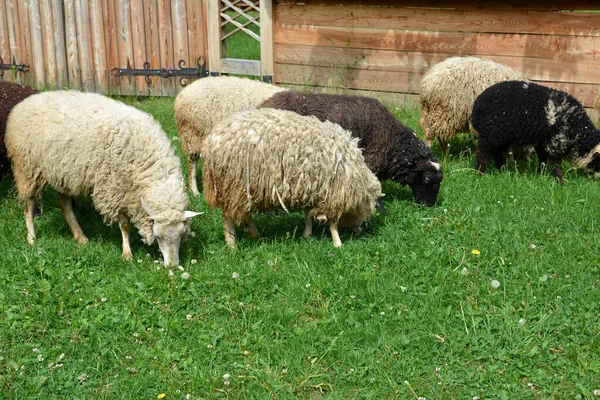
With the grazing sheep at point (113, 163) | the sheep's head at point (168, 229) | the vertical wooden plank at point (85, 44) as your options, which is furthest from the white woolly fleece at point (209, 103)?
the vertical wooden plank at point (85, 44)

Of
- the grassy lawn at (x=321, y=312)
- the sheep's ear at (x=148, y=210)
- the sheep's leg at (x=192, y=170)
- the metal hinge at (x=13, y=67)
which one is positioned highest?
the metal hinge at (x=13, y=67)

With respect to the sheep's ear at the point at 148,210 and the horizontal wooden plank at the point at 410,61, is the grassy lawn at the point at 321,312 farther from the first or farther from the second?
the horizontal wooden plank at the point at 410,61

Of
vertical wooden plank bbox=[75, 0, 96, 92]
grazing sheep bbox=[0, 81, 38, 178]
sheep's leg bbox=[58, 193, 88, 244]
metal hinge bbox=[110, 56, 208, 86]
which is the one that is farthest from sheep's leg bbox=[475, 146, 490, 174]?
vertical wooden plank bbox=[75, 0, 96, 92]

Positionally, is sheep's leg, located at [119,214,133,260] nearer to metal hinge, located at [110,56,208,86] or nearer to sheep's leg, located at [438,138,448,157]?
sheep's leg, located at [438,138,448,157]

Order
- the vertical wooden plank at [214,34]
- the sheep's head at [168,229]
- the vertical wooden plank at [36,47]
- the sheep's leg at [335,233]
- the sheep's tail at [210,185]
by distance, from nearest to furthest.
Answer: the sheep's head at [168,229] → the sheep's tail at [210,185] → the sheep's leg at [335,233] → the vertical wooden plank at [214,34] → the vertical wooden plank at [36,47]

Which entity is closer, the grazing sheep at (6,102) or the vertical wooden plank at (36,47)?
the grazing sheep at (6,102)

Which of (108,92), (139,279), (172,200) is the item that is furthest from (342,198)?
(108,92)

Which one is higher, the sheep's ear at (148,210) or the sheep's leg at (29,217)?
the sheep's ear at (148,210)

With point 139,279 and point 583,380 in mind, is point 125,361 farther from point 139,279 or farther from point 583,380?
point 583,380

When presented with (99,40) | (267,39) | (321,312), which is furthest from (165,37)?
(321,312)

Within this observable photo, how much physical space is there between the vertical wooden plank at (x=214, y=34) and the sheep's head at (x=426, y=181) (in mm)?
5294

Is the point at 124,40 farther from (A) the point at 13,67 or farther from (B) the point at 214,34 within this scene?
(A) the point at 13,67

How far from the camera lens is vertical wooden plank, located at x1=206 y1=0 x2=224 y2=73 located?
10.6m

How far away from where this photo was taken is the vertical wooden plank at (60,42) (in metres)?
11.0
